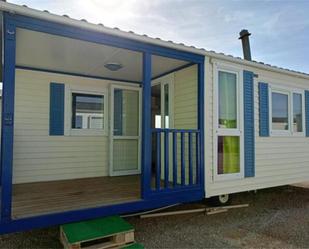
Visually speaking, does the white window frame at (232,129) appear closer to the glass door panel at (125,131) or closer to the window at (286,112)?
the window at (286,112)

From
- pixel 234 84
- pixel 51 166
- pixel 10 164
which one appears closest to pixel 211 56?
pixel 234 84

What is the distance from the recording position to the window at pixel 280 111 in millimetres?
5004

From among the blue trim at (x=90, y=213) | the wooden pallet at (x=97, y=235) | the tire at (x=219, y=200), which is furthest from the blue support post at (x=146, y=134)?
the tire at (x=219, y=200)

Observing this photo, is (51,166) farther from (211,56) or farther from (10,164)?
(211,56)

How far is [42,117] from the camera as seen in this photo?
181 inches

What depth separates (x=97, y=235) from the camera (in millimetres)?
2627

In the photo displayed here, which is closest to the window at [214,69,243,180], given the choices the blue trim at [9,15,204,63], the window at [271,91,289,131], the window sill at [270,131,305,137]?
the blue trim at [9,15,204,63]

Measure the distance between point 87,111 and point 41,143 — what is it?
107cm

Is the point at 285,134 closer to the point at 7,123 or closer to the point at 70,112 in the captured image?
the point at 70,112

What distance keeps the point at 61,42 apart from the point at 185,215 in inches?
131

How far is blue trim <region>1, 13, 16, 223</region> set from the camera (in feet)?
7.78

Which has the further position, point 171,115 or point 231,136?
point 171,115

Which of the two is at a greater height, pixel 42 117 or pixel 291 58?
pixel 291 58

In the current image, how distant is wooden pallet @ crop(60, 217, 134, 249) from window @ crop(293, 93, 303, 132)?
4.36 meters
